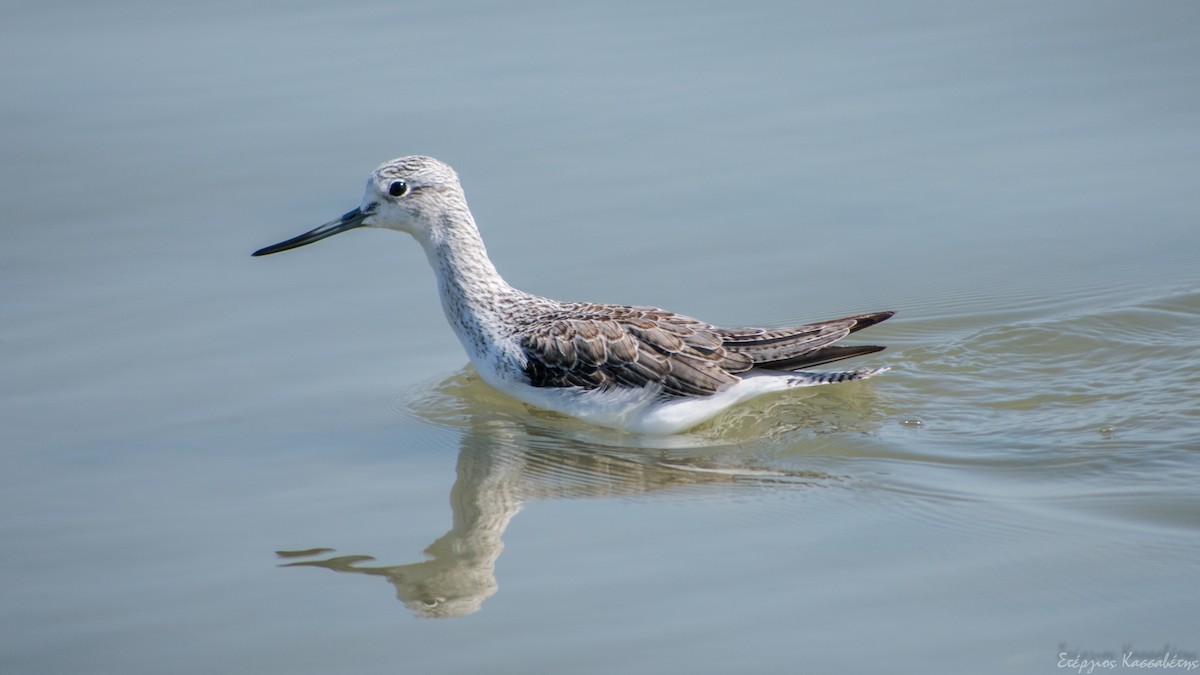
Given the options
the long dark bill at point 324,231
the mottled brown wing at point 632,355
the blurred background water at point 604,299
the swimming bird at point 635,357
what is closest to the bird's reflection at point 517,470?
the blurred background water at point 604,299

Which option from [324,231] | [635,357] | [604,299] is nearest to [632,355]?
[635,357]

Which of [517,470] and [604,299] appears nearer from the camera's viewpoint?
[517,470]

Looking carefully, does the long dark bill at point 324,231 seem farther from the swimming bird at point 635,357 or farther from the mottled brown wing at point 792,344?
the mottled brown wing at point 792,344

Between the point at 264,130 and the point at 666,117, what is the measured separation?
10.7 ft

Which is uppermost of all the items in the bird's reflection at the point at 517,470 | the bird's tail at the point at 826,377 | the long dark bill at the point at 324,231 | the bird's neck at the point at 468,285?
the long dark bill at the point at 324,231

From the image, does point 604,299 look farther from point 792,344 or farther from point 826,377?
point 826,377

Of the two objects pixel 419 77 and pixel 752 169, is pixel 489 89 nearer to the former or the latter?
pixel 419 77

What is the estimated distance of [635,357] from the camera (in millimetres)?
8297

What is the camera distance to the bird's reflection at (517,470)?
6414 mm

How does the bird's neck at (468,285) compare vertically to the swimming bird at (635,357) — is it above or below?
above

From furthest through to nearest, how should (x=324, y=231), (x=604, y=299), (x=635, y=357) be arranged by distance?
(x=604, y=299) → (x=324, y=231) → (x=635, y=357)

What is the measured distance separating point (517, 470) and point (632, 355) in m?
1.10

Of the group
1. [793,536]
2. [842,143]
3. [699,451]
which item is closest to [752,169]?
[842,143]

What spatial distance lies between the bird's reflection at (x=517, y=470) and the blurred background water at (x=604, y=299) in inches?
1.3
